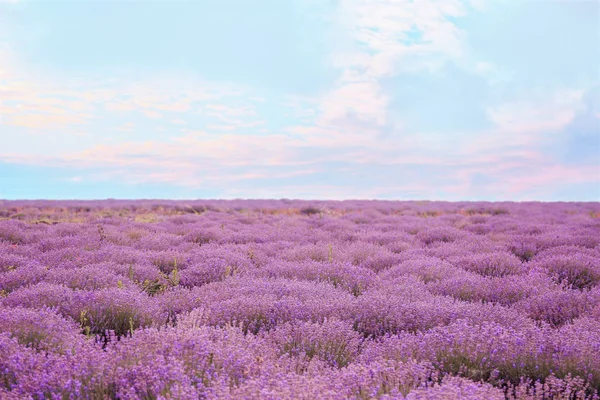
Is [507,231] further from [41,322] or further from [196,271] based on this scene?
[41,322]

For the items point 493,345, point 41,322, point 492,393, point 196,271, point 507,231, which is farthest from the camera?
point 507,231

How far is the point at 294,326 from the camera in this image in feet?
13.2

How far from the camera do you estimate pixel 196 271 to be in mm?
6637

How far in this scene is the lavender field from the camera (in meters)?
2.82

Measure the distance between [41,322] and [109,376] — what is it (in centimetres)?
132

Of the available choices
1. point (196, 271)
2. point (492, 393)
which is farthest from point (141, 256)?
point (492, 393)

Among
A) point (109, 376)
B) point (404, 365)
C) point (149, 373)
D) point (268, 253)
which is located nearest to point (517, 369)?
point (404, 365)

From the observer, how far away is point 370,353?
3617 millimetres

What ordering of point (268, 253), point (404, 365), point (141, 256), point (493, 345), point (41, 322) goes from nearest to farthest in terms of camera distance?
1. point (404, 365)
2. point (493, 345)
3. point (41, 322)
4. point (141, 256)
5. point (268, 253)

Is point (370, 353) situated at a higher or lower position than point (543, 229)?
lower

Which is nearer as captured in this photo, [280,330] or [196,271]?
[280,330]

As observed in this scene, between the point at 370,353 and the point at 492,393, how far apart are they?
1092 mm

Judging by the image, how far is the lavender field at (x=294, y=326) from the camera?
9.24 feet

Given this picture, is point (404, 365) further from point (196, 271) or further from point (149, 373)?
point (196, 271)
